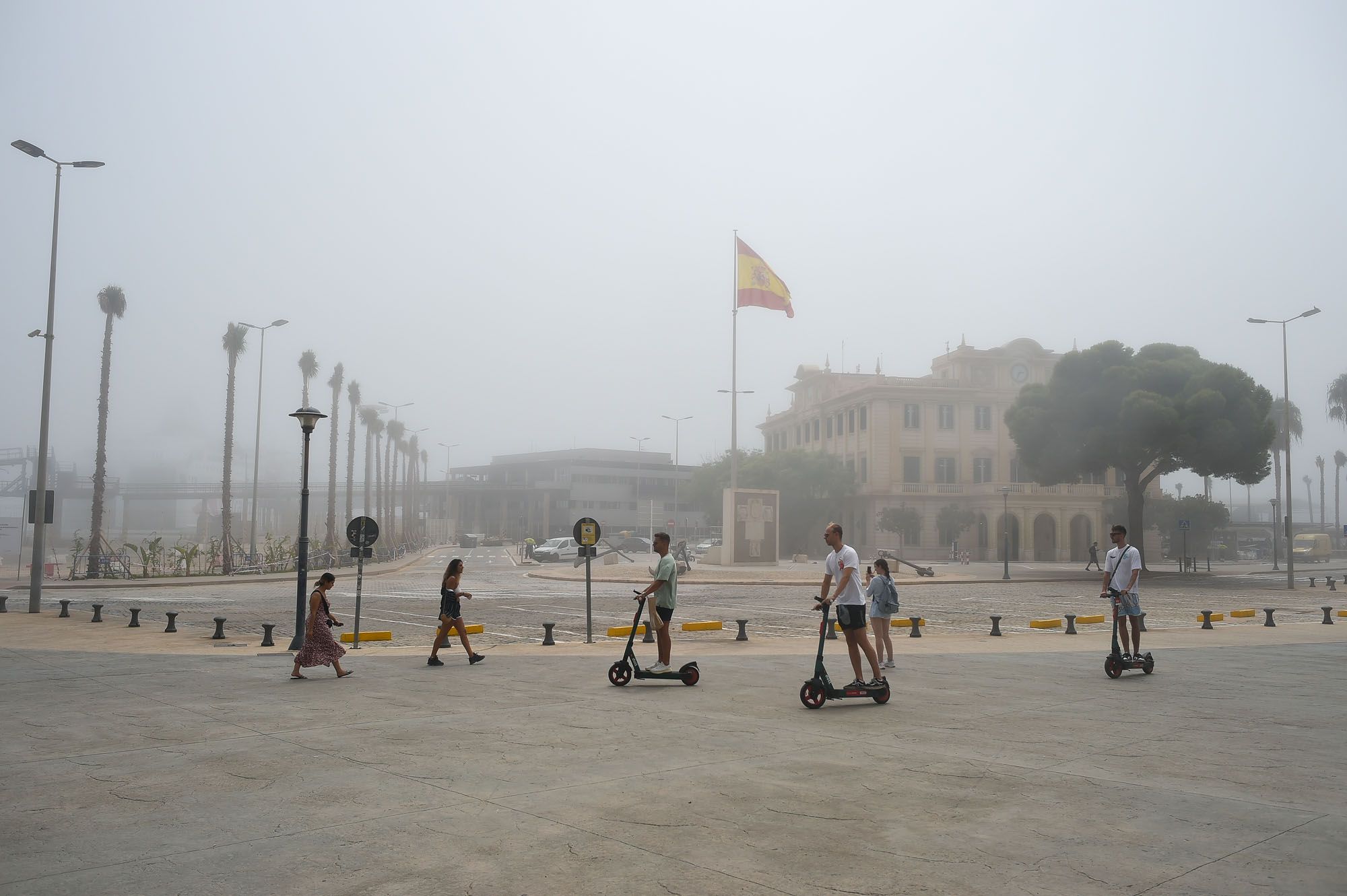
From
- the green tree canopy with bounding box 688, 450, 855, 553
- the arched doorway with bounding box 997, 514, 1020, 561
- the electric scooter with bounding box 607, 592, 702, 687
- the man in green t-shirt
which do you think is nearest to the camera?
the electric scooter with bounding box 607, 592, 702, 687

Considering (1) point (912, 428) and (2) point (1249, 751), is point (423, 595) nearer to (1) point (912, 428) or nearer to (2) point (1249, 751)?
(2) point (1249, 751)

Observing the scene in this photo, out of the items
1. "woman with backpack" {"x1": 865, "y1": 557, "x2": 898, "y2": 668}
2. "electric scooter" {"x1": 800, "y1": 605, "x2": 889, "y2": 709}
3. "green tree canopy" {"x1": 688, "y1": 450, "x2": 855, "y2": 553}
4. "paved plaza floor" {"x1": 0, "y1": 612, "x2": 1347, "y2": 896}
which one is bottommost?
"paved plaza floor" {"x1": 0, "y1": 612, "x2": 1347, "y2": 896}

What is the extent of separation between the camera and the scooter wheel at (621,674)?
1167cm

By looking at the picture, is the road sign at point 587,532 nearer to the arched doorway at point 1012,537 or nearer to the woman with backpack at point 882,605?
the woman with backpack at point 882,605

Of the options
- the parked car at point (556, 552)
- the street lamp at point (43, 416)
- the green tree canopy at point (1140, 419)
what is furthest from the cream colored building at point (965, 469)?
the street lamp at point (43, 416)

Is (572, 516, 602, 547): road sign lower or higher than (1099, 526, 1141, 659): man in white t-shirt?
higher

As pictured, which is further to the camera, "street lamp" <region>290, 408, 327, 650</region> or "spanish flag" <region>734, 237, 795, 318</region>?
"spanish flag" <region>734, 237, 795, 318</region>

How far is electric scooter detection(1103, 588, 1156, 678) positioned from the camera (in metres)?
12.3

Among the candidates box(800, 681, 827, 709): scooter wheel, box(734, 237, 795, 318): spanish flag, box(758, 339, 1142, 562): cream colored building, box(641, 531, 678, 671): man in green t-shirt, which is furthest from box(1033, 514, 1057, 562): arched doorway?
box(800, 681, 827, 709): scooter wheel

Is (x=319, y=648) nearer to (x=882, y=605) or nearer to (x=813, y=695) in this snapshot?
(x=813, y=695)

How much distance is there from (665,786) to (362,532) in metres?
10.8

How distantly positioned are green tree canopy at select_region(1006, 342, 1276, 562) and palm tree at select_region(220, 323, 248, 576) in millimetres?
42297

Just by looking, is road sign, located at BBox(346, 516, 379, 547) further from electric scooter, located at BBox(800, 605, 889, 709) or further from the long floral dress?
electric scooter, located at BBox(800, 605, 889, 709)

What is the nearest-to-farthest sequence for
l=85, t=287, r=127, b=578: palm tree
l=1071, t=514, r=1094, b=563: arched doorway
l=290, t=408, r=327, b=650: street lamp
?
1. l=290, t=408, r=327, b=650: street lamp
2. l=85, t=287, r=127, b=578: palm tree
3. l=1071, t=514, r=1094, b=563: arched doorway
